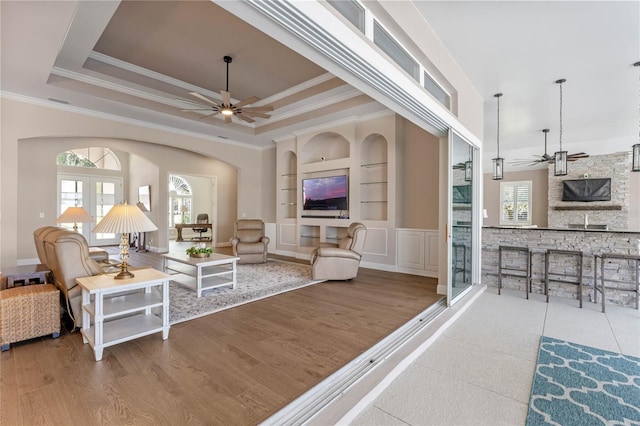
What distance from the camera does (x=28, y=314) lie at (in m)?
2.49

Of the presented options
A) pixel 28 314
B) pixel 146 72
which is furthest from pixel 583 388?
pixel 146 72

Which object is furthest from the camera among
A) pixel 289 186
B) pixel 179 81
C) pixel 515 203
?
pixel 515 203

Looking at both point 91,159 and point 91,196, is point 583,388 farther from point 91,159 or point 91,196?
point 91,159

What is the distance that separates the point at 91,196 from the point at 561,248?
38.4 ft

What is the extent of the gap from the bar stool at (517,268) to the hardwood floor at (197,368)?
2.03m

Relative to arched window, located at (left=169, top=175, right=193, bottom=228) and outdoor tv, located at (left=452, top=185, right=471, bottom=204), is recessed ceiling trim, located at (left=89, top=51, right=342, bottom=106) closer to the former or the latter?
outdoor tv, located at (left=452, top=185, right=471, bottom=204)

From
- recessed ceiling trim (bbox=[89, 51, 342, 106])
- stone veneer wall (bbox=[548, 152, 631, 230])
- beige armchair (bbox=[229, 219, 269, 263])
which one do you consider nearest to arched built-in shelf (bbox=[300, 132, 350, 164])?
recessed ceiling trim (bbox=[89, 51, 342, 106])

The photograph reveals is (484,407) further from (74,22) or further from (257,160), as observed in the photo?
(257,160)

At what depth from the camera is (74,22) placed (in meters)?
3.08

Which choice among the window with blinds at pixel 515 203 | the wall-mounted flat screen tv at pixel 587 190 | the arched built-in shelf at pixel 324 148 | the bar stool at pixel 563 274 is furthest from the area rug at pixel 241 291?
the wall-mounted flat screen tv at pixel 587 190

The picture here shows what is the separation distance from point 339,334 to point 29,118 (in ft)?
21.5

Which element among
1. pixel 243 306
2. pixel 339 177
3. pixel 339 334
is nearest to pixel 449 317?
pixel 339 334

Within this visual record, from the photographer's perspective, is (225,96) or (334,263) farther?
(334,263)

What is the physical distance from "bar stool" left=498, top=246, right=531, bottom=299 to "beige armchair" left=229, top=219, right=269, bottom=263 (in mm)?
4490
